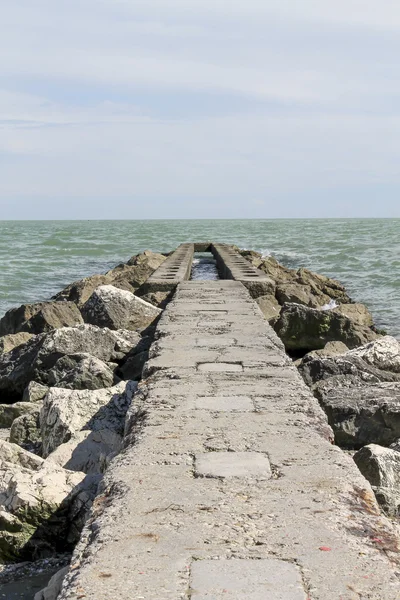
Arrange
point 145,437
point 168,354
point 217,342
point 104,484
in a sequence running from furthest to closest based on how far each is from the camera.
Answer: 1. point 217,342
2. point 168,354
3. point 145,437
4. point 104,484

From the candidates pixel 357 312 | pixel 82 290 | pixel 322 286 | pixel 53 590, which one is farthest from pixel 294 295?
pixel 53 590

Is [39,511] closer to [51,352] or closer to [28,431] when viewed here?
[28,431]

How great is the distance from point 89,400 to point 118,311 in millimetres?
3537

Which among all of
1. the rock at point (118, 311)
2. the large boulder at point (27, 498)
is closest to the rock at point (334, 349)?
the rock at point (118, 311)

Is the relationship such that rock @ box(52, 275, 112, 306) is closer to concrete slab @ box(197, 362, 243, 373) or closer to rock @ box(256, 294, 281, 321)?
rock @ box(256, 294, 281, 321)

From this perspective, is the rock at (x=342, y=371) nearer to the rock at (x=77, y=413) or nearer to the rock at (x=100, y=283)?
the rock at (x=77, y=413)

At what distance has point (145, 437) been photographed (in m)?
3.18

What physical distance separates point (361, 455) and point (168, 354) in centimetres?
158

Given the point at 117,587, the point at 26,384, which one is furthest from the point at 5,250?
the point at 117,587

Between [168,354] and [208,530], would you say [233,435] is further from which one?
[168,354]

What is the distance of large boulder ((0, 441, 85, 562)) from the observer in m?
3.00

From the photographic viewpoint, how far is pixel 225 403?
145 inches

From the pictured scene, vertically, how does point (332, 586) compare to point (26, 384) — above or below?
above

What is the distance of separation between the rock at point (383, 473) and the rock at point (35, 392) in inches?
113
